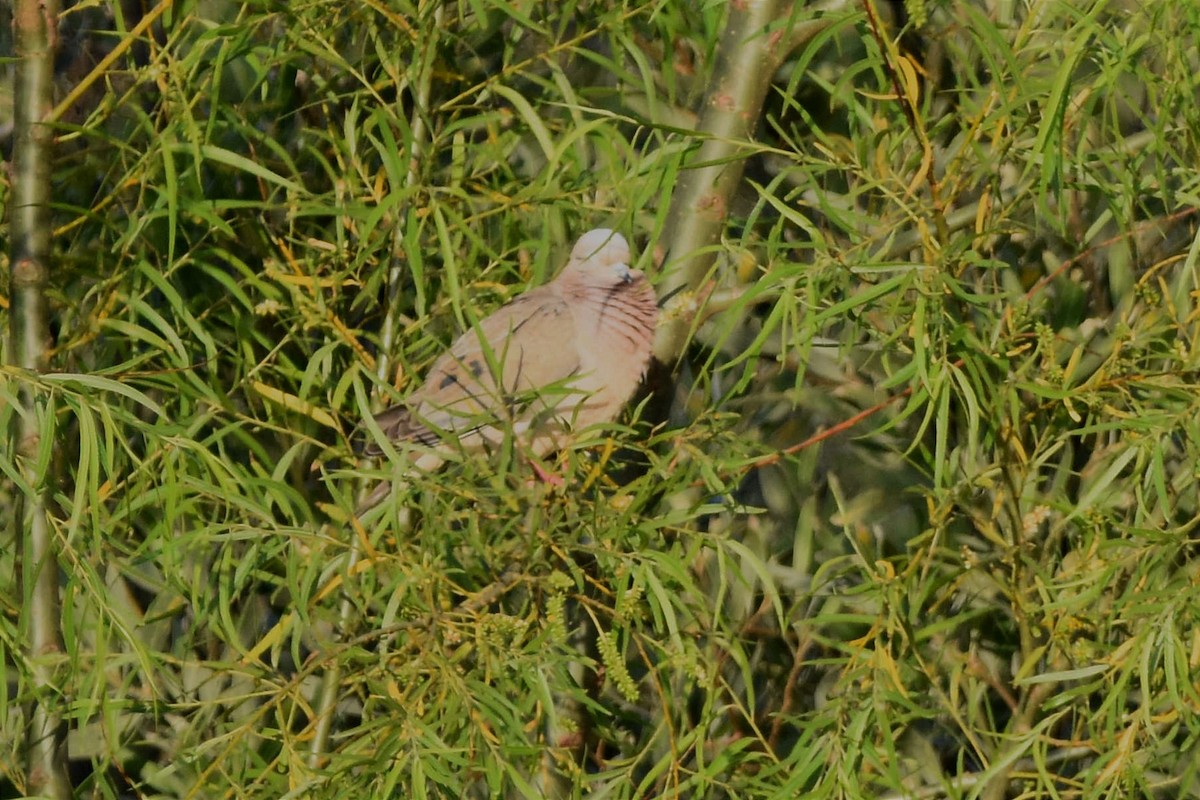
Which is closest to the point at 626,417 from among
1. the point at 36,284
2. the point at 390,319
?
the point at 390,319

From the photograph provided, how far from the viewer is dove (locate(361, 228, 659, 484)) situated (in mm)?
1932

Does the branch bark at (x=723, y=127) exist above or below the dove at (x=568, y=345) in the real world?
above

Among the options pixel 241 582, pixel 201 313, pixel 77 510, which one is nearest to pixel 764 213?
pixel 201 313

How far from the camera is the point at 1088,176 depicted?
1551 mm

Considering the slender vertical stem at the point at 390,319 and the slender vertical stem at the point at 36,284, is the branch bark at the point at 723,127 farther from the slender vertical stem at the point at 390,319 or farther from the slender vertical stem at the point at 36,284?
the slender vertical stem at the point at 36,284

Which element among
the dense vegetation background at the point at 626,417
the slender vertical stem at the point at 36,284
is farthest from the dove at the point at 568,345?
the slender vertical stem at the point at 36,284

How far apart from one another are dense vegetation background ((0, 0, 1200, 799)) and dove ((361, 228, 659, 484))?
6 cm

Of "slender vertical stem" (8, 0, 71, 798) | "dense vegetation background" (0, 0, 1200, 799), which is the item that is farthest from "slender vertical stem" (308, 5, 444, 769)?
"slender vertical stem" (8, 0, 71, 798)

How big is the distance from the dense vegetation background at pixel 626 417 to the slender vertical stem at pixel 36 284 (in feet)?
0.11

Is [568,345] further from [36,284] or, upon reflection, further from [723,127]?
[36,284]

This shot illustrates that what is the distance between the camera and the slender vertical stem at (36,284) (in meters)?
1.61

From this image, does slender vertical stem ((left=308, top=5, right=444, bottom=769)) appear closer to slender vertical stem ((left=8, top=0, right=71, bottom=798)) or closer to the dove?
the dove

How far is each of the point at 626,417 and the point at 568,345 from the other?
1.00 feet

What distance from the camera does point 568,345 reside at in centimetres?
213
